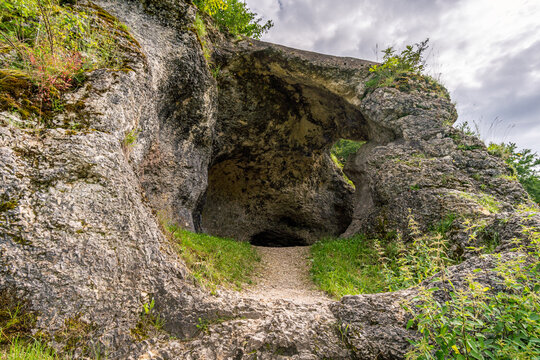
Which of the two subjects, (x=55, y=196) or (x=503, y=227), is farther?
(x=503, y=227)

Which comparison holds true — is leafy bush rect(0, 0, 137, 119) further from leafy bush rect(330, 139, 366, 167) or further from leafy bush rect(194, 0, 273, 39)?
leafy bush rect(330, 139, 366, 167)

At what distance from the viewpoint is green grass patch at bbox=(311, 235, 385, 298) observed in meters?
5.64

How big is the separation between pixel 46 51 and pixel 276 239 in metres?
14.1

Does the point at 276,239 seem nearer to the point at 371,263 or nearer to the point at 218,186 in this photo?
the point at 218,186

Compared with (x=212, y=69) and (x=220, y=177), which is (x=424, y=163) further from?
(x=220, y=177)

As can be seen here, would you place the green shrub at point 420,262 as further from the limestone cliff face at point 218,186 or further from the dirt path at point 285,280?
the dirt path at point 285,280

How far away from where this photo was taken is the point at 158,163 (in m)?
8.14

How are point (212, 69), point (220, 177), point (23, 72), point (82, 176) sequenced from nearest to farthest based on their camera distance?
point (82, 176) < point (23, 72) < point (212, 69) < point (220, 177)

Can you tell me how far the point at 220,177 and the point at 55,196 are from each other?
12205mm

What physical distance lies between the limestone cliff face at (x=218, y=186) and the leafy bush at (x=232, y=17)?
4.31 ft

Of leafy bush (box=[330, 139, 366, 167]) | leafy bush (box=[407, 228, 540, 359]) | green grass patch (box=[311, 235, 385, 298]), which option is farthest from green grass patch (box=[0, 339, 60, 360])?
leafy bush (box=[330, 139, 366, 167])

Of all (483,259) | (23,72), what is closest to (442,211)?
Result: (483,259)

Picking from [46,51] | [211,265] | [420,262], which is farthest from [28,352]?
[420,262]

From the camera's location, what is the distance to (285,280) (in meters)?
7.14
